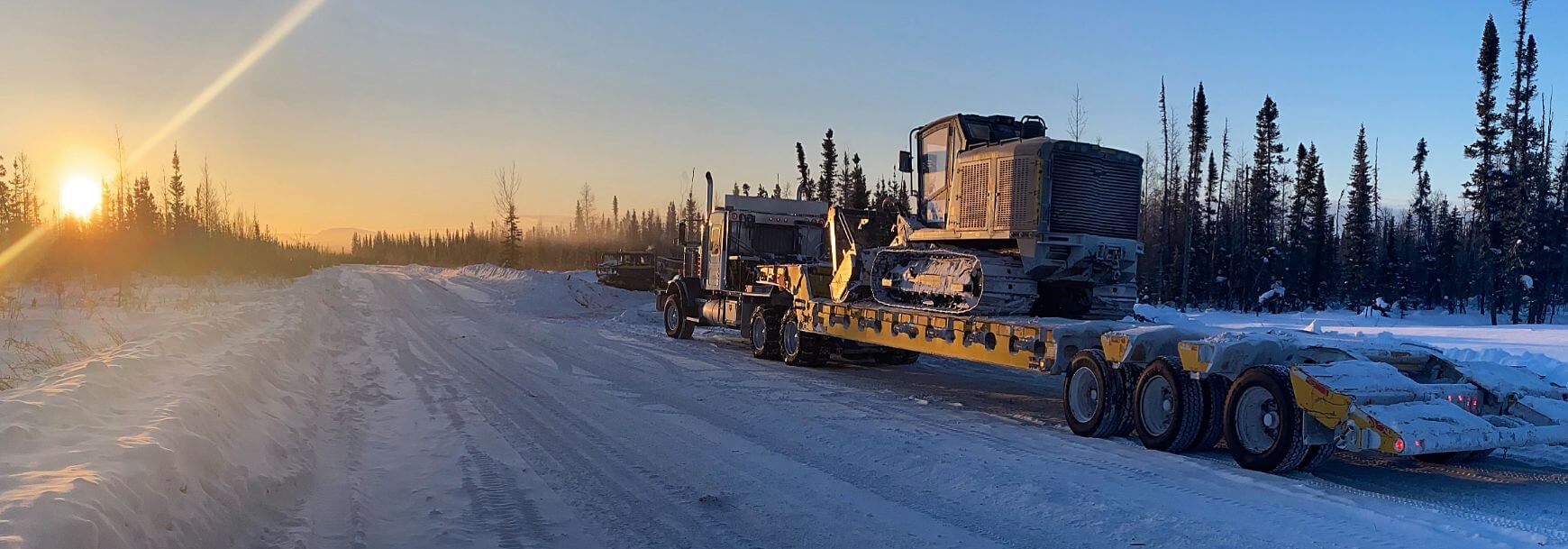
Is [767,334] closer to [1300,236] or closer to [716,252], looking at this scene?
[716,252]

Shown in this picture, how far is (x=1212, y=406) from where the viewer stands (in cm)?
723

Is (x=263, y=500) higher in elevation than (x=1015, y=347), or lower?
lower

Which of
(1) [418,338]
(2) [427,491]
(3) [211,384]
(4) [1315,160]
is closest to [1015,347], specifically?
(2) [427,491]

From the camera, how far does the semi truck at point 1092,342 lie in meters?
6.27

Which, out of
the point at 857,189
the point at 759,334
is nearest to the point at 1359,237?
the point at 857,189

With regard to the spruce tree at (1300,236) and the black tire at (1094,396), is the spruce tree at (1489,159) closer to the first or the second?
the spruce tree at (1300,236)

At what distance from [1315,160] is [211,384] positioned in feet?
196

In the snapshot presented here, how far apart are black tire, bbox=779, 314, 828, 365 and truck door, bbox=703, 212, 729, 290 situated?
321 cm

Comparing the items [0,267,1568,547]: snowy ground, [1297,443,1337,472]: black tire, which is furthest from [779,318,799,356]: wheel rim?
[1297,443,1337,472]: black tire

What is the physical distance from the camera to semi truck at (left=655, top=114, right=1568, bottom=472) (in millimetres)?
6270

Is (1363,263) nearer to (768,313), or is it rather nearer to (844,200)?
(844,200)

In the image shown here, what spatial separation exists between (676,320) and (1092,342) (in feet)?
39.5

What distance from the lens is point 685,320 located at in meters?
19.0

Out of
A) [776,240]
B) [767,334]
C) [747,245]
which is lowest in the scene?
[767,334]
